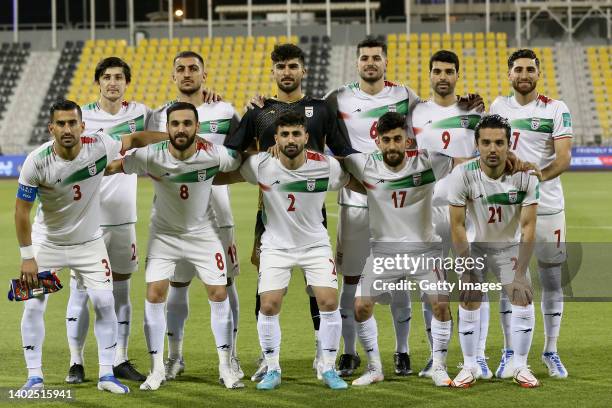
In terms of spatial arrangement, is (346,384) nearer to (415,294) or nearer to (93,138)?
(93,138)

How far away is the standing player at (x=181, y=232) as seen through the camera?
279 inches

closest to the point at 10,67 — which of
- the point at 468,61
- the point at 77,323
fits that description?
the point at 468,61

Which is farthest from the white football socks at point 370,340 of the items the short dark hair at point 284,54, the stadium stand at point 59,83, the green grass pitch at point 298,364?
the stadium stand at point 59,83

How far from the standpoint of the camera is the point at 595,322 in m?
9.43

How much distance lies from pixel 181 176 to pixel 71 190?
75 cm

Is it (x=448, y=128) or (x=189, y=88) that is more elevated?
(x=189, y=88)

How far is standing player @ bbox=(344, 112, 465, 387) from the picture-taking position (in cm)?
711

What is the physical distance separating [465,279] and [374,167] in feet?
3.29

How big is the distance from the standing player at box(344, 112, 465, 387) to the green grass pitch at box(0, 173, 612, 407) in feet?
1.20

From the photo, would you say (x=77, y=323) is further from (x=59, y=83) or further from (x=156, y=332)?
(x=59, y=83)

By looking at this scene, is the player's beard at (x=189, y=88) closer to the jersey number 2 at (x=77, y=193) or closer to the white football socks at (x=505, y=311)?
the jersey number 2 at (x=77, y=193)

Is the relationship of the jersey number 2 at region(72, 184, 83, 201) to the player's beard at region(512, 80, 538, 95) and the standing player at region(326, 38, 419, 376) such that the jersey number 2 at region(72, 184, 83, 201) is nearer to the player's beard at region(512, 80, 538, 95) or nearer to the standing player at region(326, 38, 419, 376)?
the standing player at region(326, 38, 419, 376)

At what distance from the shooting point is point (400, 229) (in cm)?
719

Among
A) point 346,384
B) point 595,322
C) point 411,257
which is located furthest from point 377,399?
point 595,322
